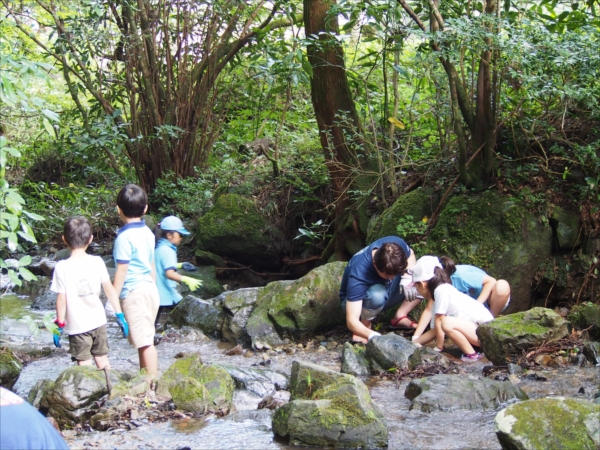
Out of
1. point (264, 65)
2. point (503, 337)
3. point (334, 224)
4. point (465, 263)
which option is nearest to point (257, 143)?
point (334, 224)

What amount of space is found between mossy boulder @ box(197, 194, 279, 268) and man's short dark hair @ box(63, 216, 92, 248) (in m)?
4.27

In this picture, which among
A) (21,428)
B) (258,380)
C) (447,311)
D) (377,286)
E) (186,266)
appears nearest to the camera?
(21,428)

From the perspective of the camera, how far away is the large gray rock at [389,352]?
5055 mm

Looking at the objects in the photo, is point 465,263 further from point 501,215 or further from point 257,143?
point 257,143

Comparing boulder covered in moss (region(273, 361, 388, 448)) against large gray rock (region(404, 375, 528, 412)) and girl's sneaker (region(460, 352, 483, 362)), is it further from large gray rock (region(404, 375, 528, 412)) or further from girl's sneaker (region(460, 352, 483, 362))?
girl's sneaker (region(460, 352, 483, 362))

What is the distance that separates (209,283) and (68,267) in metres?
3.86

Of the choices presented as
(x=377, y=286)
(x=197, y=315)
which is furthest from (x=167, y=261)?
(x=377, y=286)

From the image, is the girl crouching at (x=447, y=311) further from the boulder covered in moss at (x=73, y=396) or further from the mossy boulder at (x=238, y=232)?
the mossy boulder at (x=238, y=232)

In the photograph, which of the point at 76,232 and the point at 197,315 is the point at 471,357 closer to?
the point at 197,315

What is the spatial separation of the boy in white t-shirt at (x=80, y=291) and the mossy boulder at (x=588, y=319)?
3.58 metres

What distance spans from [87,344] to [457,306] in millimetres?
2865

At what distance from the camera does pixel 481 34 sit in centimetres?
570

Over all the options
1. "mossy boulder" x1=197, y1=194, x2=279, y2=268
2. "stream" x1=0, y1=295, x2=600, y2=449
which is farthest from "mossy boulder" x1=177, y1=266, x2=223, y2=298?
"stream" x1=0, y1=295, x2=600, y2=449

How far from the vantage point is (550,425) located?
315 cm
